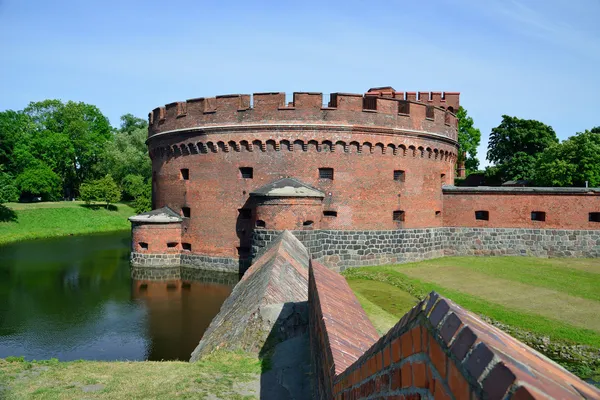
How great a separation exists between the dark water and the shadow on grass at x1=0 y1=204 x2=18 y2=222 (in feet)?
43.4

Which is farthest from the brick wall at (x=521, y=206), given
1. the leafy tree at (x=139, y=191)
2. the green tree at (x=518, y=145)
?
the leafy tree at (x=139, y=191)

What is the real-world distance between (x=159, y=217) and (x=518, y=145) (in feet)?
95.6

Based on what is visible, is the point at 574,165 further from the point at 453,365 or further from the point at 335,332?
the point at 453,365

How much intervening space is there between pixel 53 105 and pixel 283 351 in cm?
5414

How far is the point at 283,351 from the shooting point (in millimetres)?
5918

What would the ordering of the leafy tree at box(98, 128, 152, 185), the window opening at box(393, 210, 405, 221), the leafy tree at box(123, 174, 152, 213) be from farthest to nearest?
the leafy tree at box(98, 128, 152, 185), the leafy tree at box(123, 174, 152, 213), the window opening at box(393, 210, 405, 221)

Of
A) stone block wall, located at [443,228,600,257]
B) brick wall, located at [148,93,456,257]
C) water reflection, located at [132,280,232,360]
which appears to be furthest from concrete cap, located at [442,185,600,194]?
water reflection, located at [132,280,232,360]

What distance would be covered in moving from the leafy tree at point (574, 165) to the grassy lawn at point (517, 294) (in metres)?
11.6

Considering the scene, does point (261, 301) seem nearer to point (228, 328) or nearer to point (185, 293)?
point (228, 328)

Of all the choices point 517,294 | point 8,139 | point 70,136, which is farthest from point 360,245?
point 70,136

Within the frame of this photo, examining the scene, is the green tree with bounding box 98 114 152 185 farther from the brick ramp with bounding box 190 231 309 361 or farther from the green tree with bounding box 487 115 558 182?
the brick ramp with bounding box 190 231 309 361

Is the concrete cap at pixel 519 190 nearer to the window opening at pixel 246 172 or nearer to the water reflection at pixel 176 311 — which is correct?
the window opening at pixel 246 172

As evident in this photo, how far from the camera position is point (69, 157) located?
47406 mm

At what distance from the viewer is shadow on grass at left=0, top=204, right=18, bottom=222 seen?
31.0 m
